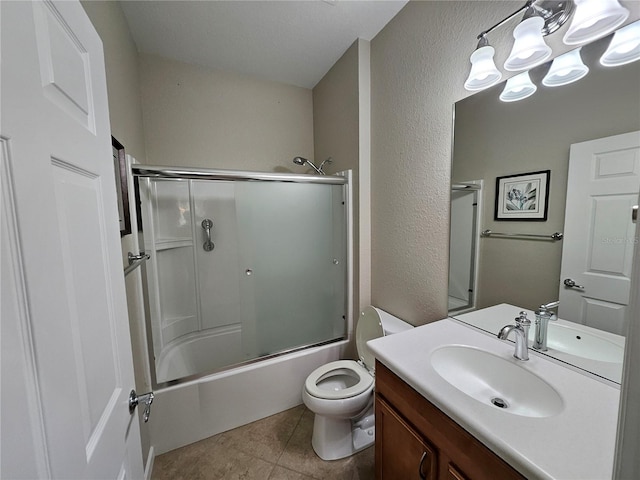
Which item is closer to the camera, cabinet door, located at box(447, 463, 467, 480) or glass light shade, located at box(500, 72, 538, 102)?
cabinet door, located at box(447, 463, 467, 480)

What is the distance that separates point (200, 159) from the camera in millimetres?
2098

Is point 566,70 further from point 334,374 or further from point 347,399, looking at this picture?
point 334,374

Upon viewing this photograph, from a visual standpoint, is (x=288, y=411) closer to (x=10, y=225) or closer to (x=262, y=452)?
(x=262, y=452)

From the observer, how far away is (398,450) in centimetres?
101

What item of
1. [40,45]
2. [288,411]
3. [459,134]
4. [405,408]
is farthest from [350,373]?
[40,45]

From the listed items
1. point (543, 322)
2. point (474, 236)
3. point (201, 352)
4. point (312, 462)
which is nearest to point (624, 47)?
point (474, 236)

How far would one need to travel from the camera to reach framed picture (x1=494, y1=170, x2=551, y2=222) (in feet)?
3.32

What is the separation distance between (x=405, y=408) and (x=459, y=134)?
4.10ft

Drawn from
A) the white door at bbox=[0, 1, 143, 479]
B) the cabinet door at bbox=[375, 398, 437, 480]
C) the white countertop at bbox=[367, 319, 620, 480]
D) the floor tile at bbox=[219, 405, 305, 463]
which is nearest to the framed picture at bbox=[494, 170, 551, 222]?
the white countertop at bbox=[367, 319, 620, 480]

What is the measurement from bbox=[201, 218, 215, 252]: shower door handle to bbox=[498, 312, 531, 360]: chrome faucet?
2057 millimetres

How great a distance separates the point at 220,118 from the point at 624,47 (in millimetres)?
2249

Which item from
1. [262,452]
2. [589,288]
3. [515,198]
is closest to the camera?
[589,288]

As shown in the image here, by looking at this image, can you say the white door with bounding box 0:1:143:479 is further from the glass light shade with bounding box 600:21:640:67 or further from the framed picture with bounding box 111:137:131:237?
the glass light shade with bounding box 600:21:640:67

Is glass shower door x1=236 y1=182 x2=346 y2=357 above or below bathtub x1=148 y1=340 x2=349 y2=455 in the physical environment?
above
